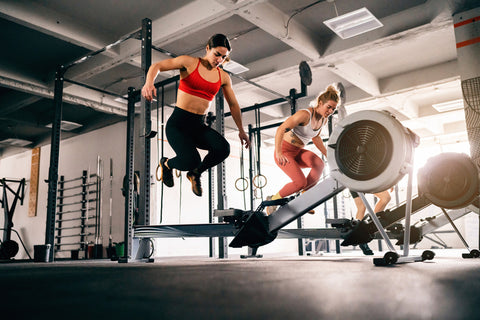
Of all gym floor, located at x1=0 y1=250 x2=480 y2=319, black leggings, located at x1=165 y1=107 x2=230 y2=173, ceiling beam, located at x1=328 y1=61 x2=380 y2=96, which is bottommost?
gym floor, located at x1=0 y1=250 x2=480 y2=319

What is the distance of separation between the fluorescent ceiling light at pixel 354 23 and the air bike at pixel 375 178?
2.85 meters

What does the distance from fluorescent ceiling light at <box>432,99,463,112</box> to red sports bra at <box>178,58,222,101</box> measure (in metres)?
7.13

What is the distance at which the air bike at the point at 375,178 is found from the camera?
82.9 inches

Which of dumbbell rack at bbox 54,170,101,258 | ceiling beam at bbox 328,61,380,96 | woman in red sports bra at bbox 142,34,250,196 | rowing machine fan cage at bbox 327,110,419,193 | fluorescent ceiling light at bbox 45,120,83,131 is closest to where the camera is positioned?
rowing machine fan cage at bbox 327,110,419,193

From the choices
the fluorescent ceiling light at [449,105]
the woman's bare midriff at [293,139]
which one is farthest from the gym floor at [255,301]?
the fluorescent ceiling light at [449,105]

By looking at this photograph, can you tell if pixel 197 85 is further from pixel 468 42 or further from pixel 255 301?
pixel 468 42

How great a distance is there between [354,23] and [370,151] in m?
3.64

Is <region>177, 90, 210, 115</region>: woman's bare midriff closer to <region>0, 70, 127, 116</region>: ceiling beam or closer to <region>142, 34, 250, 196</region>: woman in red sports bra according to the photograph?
<region>142, 34, 250, 196</region>: woman in red sports bra

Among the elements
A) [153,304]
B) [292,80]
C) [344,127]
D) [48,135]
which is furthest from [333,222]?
[48,135]

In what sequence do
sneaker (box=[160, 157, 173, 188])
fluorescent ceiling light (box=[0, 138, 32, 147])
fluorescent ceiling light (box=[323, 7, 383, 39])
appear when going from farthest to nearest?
1. fluorescent ceiling light (box=[0, 138, 32, 147])
2. fluorescent ceiling light (box=[323, 7, 383, 39])
3. sneaker (box=[160, 157, 173, 188])

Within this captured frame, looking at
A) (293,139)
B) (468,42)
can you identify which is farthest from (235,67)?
(468,42)

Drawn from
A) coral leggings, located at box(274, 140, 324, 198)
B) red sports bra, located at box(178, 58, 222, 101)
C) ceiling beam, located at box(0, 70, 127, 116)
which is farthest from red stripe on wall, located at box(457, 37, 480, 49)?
ceiling beam, located at box(0, 70, 127, 116)

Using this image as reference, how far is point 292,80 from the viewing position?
7684 millimetres

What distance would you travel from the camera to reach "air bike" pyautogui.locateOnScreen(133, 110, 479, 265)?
6.96 feet
